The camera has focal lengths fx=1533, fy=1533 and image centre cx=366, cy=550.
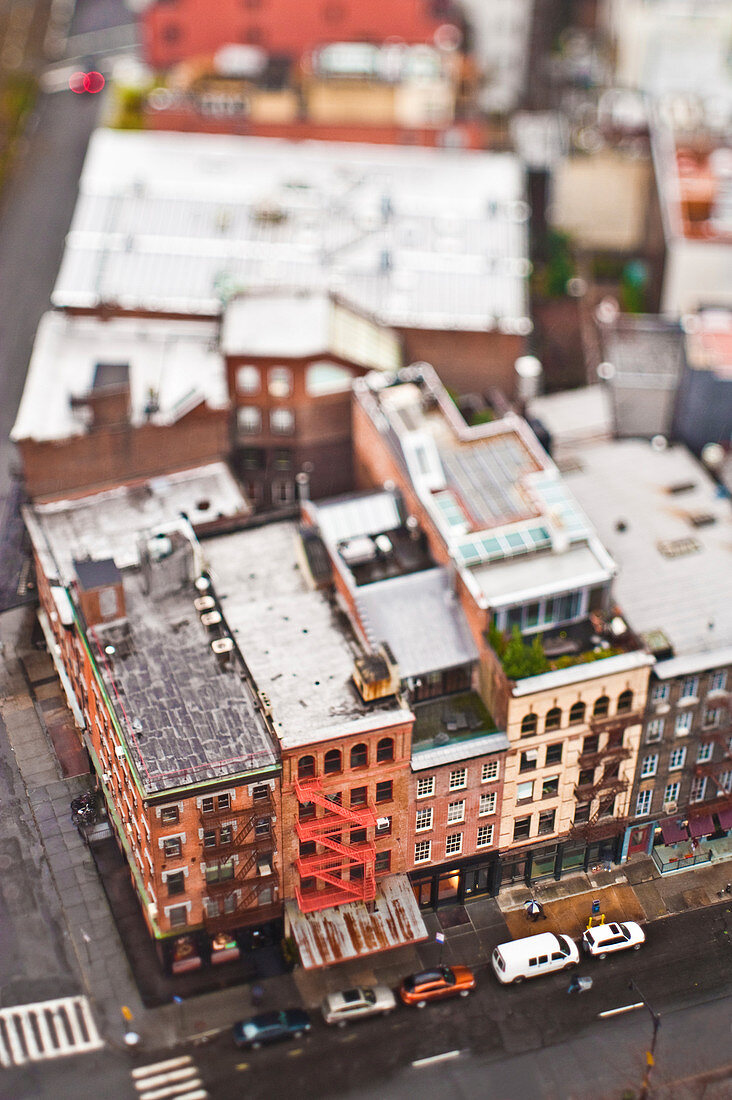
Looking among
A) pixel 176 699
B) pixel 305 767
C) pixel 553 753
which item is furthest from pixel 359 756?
pixel 553 753

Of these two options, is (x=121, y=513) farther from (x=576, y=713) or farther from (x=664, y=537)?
(x=664, y=537)

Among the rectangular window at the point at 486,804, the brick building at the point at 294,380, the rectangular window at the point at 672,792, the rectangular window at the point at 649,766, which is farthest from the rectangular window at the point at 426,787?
the brick building at the point at 294,380

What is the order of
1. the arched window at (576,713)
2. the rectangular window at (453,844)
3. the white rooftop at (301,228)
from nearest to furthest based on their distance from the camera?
the arched window at (576,713) < the rectangular window at (453,844) < the white rooftop at (301,228)

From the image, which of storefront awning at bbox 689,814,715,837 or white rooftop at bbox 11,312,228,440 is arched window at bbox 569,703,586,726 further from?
white rooftop at bbox 11,312,228,440

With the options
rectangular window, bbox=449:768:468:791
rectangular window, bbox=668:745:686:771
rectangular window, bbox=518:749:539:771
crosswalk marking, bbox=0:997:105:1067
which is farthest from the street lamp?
crosswalk marking, bbox=0:997:105:1067

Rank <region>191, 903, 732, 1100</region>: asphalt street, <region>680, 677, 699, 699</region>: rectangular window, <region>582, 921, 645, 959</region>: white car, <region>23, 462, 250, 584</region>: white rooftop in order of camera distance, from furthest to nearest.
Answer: <region>23, 462, 250, 584</region>: white rooftop, <region>582, 921, 645, 959</region>: white car, <region>680, 677, 699, 699</region>: rectangular window, <region>191, 903, 732, 1100</region>: asphalt street

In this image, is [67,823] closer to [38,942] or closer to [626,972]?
[38,942]

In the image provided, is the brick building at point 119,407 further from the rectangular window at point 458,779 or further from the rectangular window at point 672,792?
the rectangular window at point 672,792
